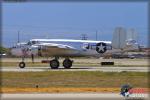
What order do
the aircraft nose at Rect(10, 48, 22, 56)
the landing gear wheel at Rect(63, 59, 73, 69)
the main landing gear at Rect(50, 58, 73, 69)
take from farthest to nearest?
the aircraft nose at Rect(10, 48, 22, 56), the landing gear wheel at Rect(63, 59, 73, 69), the main landing gear at Rect(50, 58, 73, 69)

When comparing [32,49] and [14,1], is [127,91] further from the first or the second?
[32,49]

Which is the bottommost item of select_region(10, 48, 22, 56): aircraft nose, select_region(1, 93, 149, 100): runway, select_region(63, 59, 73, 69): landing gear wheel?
select_region(63, 59, 73, 69): landing gear wheel

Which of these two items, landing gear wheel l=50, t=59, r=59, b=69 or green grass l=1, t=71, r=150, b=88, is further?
landing gear wheel l=50, t=59, r=59, b=69

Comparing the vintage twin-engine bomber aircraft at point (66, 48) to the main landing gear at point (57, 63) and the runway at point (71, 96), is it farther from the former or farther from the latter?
the runway at point (71, 96)

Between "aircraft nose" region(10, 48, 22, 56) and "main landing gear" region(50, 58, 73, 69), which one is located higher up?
"aircraft nose" region(10, 48, 22, 56)

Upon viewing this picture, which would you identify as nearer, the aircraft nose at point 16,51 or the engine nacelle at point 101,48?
the engine nacelle at point 101,48

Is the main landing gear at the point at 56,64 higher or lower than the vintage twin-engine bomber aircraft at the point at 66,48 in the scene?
lower

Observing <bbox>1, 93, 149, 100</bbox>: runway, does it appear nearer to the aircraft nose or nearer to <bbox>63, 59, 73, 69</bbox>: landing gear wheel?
<bbox>63, 59, 73, 69</bbox>: landing gear wheel

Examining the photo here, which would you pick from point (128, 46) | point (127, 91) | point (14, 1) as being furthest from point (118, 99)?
point (128, 46)

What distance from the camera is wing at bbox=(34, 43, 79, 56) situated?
139 ft

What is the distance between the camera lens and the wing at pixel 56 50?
139 ft

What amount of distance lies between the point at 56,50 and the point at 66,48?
100 centimetres

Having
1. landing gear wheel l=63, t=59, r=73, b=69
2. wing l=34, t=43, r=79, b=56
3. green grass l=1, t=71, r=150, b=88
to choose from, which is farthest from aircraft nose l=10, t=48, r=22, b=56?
green grass l=1, t=71, r=150, b=88

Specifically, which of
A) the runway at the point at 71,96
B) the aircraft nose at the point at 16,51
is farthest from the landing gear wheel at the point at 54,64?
the runway at the point at 71,96
